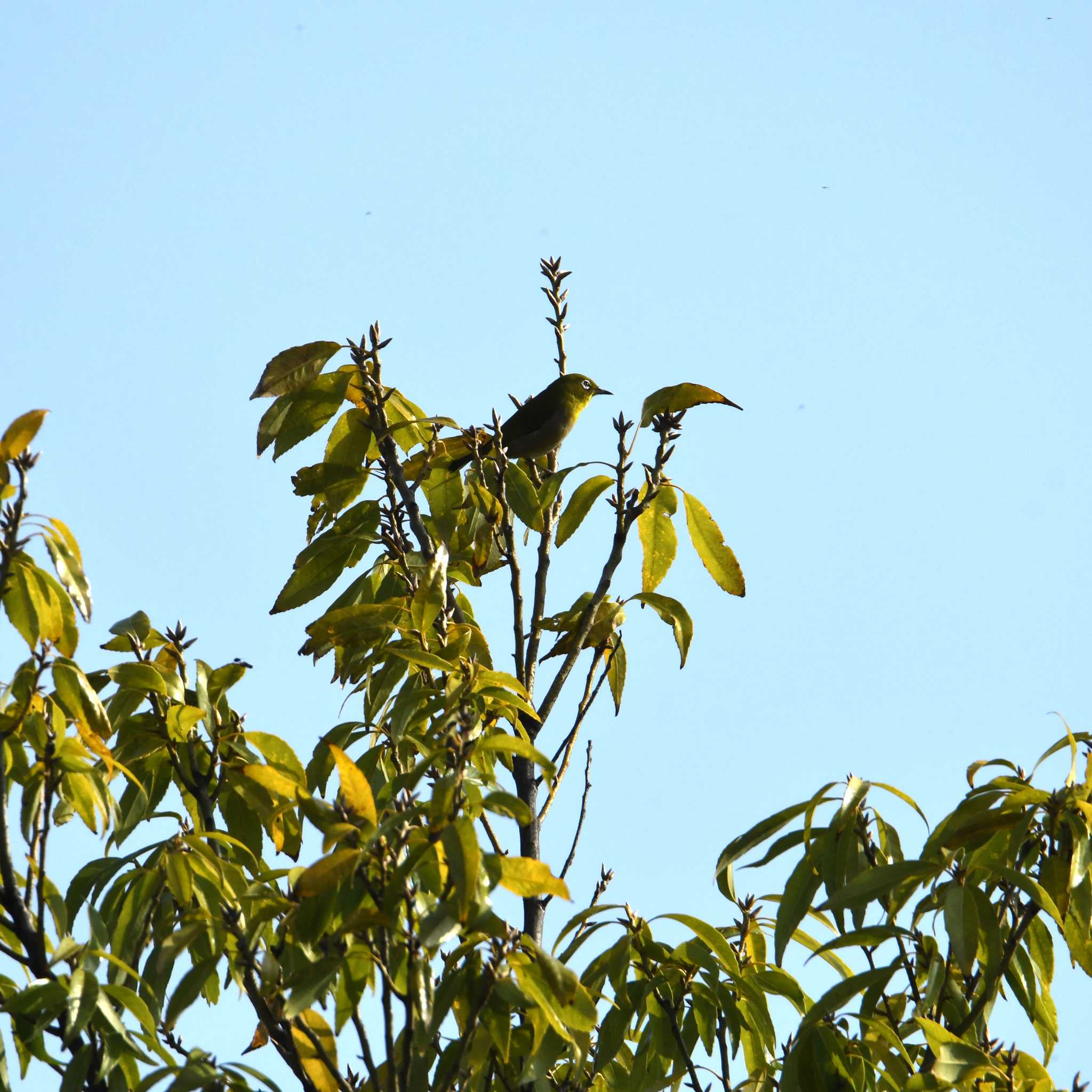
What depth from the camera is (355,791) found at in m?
2.17

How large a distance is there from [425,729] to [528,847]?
0.43m

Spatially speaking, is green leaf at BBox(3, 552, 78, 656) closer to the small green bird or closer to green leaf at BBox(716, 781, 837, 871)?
green leaf at BBox(716, 781, 837, 871)

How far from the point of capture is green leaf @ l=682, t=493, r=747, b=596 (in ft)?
10.6

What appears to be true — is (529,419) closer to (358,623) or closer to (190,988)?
(358,623)

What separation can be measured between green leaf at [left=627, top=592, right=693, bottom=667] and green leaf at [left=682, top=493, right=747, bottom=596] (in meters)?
0.12

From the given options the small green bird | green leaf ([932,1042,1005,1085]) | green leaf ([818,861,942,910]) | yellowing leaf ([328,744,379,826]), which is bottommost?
green leaf ([932,1042,1005,1085])

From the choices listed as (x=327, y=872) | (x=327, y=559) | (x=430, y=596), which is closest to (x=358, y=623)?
(x=430, y=596)

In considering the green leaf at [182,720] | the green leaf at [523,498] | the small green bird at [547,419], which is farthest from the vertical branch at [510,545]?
the small green bird at [547,419]

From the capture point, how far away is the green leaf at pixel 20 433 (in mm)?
2324

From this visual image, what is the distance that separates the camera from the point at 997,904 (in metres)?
2.55

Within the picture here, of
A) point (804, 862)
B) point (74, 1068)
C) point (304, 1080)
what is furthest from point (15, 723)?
point (804, 862)

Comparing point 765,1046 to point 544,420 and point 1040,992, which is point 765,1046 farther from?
point 544,420

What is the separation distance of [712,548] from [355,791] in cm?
137

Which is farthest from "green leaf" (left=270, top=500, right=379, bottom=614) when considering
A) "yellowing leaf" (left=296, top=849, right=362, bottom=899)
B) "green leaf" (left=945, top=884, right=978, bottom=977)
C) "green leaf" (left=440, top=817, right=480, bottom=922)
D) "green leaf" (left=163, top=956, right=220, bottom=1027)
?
"green leaf" (left=945, top=884, right=978, bottom=977)
